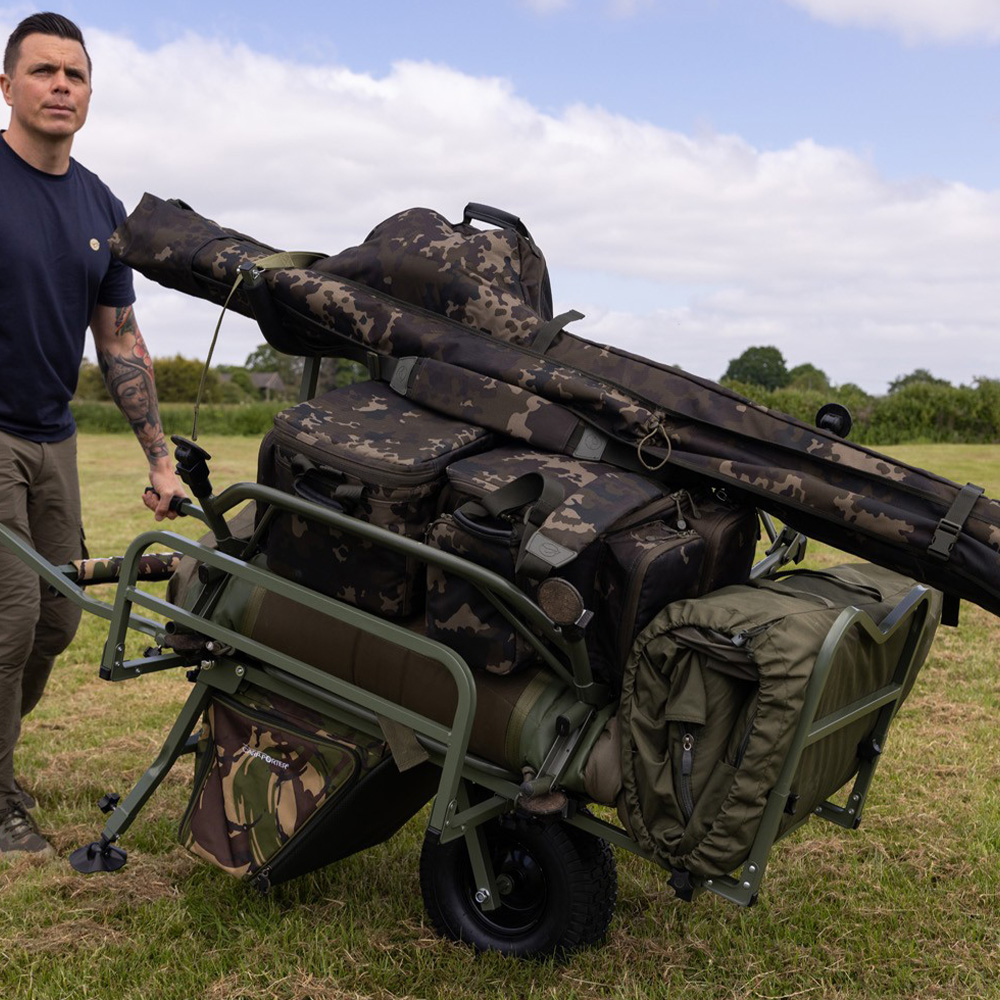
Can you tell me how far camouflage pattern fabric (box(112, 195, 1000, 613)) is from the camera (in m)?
2.98

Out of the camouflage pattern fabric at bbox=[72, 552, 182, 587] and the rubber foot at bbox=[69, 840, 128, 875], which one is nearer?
the rubber foot at bbox=[69, 840, 128, 875]

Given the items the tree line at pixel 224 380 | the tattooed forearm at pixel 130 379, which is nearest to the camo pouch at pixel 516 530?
the tattooed forearm at pixel 130 379

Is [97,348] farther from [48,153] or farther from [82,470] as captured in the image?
[82,470]

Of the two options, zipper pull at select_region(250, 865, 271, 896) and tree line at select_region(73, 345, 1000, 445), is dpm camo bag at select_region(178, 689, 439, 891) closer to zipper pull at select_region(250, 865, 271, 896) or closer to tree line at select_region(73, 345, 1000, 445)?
zipper pull at select_region(250, 865, 271, 896)

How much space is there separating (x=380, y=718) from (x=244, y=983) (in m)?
0.83

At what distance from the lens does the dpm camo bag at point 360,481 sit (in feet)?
9.78

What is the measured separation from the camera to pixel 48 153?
4113 millimetres

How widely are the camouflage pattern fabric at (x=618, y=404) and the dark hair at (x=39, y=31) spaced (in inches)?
47.8

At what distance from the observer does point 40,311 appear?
4.07 metres

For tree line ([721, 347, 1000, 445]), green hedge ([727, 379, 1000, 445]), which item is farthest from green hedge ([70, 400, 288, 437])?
green hedge ([727, 379, 1000, 445])

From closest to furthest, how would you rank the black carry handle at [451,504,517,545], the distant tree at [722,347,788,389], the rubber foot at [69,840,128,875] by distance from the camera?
the black carry handle at [451,504,517,545]
the rubber foot at [69,840,128,875]
the distant tree at [722,347,788,389]

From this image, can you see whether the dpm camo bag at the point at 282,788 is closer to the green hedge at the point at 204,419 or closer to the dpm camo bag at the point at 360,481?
the dpm camo bag at the point at 360,481

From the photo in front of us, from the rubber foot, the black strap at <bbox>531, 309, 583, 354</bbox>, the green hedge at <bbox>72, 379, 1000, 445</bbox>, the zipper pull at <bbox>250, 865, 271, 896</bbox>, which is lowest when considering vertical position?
the rubber foot

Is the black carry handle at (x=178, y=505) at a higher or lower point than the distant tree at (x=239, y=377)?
higher
